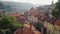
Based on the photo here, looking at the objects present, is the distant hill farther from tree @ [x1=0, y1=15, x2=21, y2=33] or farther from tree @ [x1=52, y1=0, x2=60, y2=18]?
tree @ [x1=52, y1=0, x2=60, y2=18]

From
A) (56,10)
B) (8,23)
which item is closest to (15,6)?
(8,23)

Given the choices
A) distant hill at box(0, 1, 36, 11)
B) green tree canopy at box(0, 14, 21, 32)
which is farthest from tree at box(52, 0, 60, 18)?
green tree canopy at box(0, 14, 21, 32)

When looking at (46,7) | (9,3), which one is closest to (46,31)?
(46,7)

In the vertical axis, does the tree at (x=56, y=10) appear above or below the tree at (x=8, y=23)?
above

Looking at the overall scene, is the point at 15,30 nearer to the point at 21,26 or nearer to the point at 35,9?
the point at 21,26

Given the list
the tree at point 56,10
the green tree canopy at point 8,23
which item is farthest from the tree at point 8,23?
the tree at point 56,10

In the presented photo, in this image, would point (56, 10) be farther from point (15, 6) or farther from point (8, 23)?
point (8, 23)

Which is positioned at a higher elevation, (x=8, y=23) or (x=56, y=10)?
(x=56, y=10)

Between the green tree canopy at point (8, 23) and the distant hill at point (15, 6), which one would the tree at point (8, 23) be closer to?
the green tree canopy at point (8, 23)

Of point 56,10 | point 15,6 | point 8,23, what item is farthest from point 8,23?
point 56,10

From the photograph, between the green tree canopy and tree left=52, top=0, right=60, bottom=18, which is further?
the green tree canopy

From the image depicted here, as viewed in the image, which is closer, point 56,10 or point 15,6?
point 56,10
